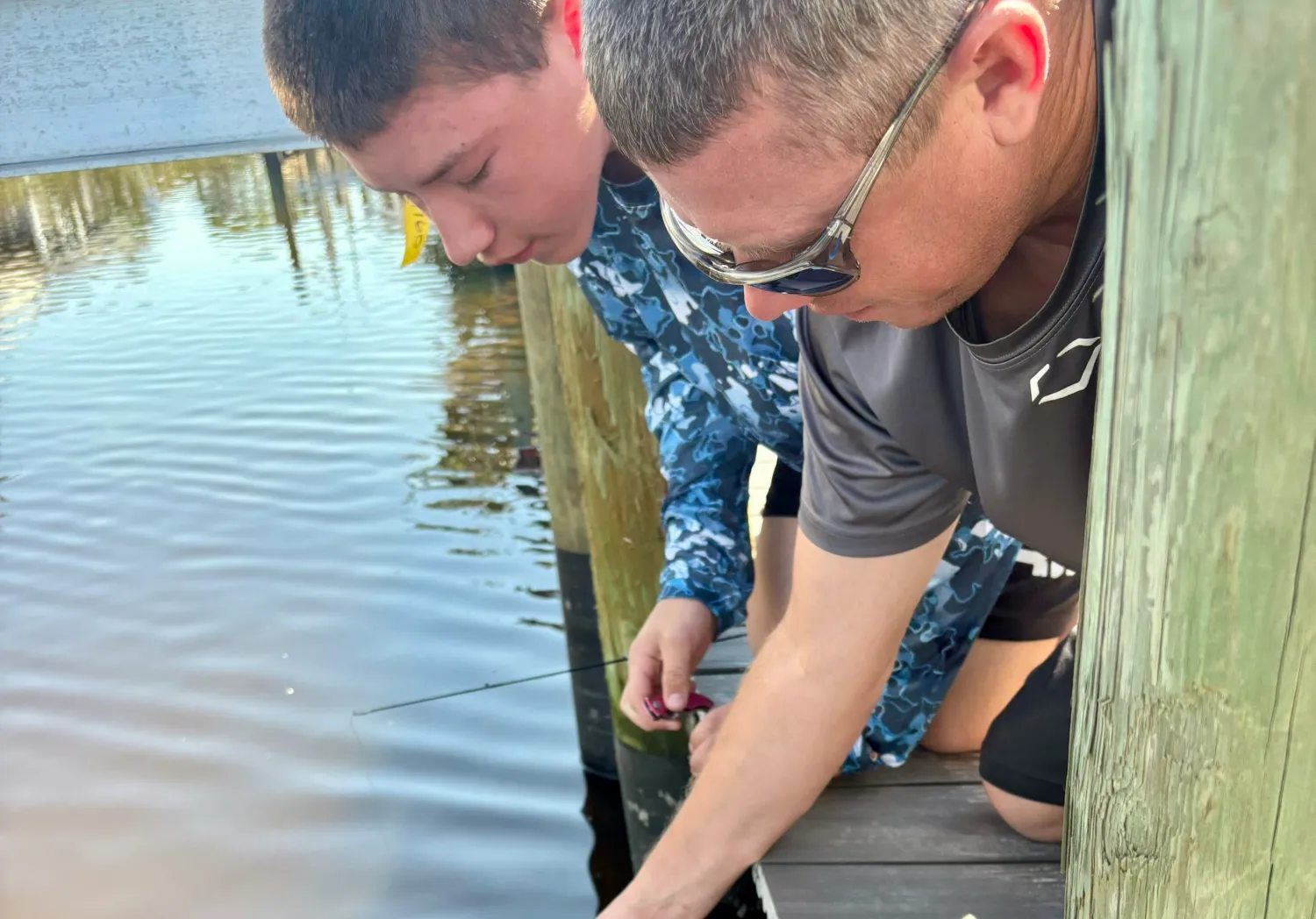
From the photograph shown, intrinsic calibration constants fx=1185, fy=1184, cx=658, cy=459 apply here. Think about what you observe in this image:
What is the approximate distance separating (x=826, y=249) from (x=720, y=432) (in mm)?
1254

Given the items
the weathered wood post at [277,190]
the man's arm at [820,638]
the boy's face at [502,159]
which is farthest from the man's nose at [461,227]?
the weathered wood post at [277,190]

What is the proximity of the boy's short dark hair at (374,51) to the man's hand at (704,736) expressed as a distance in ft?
3.89

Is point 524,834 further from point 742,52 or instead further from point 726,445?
point 742,52

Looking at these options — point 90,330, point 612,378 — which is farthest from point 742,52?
point 90,330

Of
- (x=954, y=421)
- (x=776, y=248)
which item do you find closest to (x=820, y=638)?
(x=954, y=421)

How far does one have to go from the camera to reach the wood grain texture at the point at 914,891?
1843 mm

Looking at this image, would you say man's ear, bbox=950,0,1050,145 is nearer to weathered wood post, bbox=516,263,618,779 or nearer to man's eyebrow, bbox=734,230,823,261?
man's eyebrow, bbox=734,230,823,261

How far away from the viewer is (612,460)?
9.50ft

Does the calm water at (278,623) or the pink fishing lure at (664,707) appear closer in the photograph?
the pink fishing lure at (664,707)

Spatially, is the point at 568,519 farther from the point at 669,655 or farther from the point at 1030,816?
the point at 1030,816

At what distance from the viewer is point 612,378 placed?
282cm

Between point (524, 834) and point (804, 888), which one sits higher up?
point (804, 888)

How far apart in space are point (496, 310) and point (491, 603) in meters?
5.26

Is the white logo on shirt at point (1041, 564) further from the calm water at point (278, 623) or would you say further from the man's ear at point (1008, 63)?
the calm water at point (278, 623)
